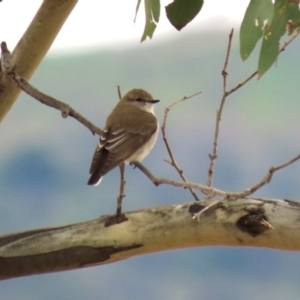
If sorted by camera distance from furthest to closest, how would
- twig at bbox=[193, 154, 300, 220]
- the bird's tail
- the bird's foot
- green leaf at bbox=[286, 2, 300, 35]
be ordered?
the bird's tail, the bird's foot, green leaf at bbox=[286, 2, 300, 35], twig at bbox=[193, 154, 300, 220]

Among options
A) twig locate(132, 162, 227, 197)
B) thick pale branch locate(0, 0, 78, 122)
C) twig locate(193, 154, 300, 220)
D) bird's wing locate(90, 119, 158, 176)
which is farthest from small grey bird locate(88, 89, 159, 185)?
twig locate(193, 154, 300, 220)

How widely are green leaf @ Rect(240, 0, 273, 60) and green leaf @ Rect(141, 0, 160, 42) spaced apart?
0.26 meters

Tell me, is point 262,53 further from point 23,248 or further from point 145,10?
point 23,248

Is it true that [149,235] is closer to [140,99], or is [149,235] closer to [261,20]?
[261,20]

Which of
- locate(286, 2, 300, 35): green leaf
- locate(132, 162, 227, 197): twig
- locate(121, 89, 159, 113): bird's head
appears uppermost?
locate(286, 2, 300, 35): green leaf

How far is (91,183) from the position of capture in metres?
2.74

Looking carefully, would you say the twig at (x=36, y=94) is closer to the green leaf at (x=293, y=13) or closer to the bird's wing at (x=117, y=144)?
the bird's wing at (x=117, y=144)

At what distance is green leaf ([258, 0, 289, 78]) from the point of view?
65.6 inches

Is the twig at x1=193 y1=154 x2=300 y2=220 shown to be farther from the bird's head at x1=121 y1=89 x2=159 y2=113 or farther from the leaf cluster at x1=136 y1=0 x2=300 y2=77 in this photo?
the bird's head at x1=121 y1=89 x2=159 y2=113

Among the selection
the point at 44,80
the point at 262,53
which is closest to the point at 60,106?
the point at 262,53

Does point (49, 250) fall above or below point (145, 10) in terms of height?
below

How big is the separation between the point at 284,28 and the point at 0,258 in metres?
1.10

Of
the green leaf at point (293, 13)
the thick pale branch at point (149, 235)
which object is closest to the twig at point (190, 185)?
the thick pale branch at point (149, 235)

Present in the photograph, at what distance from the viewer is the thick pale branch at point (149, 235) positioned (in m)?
1.80
